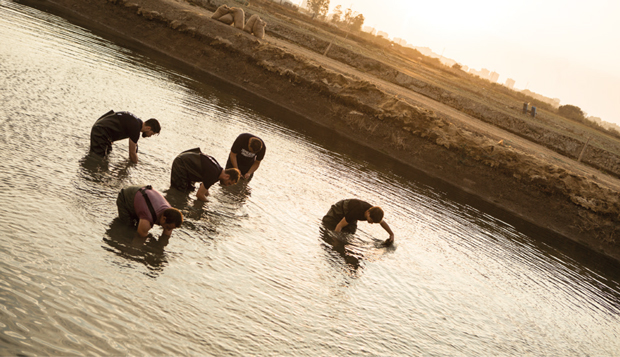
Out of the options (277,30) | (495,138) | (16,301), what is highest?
(277,30)

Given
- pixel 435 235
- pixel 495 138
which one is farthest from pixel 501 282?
pixel 495 138

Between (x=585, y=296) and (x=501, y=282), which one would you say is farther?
(x=585, y=296)

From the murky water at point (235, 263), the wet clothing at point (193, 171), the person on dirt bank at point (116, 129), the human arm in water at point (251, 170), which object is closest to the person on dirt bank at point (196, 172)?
the wet clothing at point (193, 171)

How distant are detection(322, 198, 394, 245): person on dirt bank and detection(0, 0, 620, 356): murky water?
21.2 inches

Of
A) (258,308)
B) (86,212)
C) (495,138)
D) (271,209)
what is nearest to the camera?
(258,308)

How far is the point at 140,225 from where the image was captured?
8.34m

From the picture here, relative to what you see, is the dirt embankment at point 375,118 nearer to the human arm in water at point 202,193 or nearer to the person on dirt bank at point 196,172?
the human arm in water at point 202,193

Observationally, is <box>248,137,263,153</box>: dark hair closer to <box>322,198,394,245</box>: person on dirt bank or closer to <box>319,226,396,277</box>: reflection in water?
<box>322,198,394,245</box>: person on dirt bank

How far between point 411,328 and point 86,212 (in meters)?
7.00

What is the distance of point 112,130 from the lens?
1147 cm


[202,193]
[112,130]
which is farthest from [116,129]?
[202,193]

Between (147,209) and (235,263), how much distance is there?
2.09 m

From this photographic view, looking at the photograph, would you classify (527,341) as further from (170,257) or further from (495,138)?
(495,138)

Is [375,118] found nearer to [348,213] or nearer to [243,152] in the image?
[243,152]
